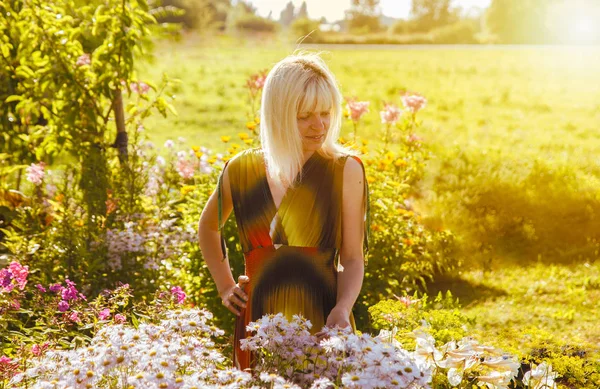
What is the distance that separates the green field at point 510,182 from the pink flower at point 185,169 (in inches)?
25.0

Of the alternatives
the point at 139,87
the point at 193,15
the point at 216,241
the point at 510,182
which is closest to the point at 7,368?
the point at 216,241

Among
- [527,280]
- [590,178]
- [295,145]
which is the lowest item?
[527,280]

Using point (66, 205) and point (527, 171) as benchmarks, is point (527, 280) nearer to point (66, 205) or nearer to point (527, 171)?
point (527, 171)

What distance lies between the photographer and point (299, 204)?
86.0 inches

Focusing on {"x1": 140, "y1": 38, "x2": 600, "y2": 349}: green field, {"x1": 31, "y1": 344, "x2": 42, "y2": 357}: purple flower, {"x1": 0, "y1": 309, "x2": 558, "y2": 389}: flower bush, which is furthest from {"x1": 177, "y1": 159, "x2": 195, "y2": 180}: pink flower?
{"x1": 0, "y1": 309, "x2": 558, "y2": 389}: flower bush

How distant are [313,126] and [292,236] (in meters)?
0.34

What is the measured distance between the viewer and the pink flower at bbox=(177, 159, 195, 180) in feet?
18.7

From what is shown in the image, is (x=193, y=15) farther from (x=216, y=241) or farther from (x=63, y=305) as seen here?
(x=216, y=241)

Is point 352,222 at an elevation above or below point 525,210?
above

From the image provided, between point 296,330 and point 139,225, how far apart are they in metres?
3.17

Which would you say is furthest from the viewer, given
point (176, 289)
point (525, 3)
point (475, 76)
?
point (525, 3)

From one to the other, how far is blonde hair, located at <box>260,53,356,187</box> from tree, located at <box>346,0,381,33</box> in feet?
154

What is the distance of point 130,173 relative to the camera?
4.90 metres

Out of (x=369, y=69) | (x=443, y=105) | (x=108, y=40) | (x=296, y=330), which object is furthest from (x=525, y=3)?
(x=296, y=330)
